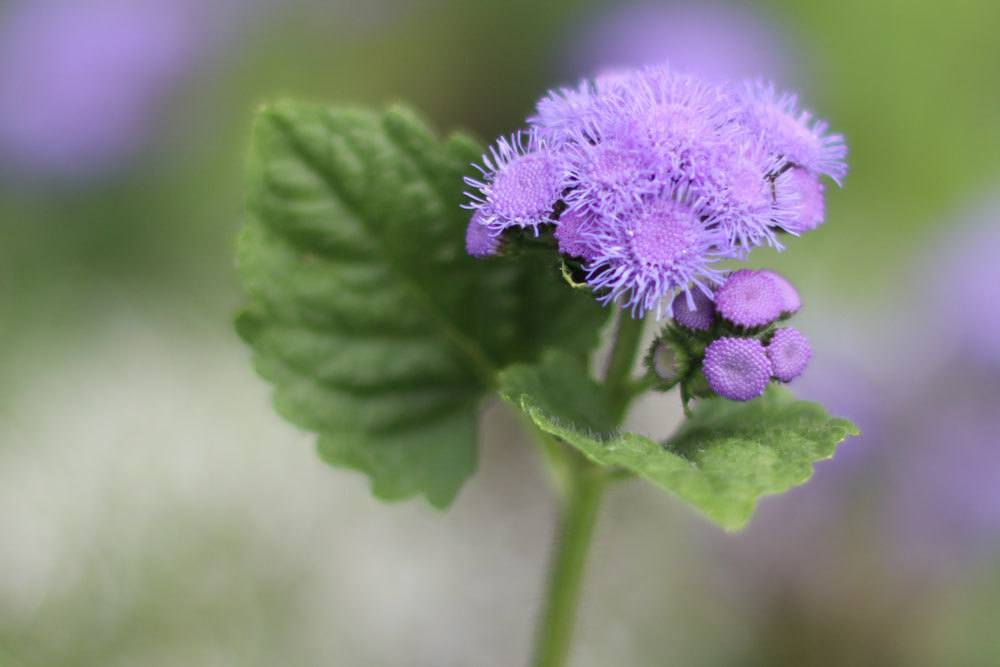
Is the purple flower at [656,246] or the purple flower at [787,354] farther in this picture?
the purple flower at [787,354]

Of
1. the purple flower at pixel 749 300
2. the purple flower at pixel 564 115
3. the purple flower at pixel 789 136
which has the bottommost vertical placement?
the purple flower at pixel 749 300

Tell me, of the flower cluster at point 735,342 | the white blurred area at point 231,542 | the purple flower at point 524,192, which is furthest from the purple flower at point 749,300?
the white blurred area at point 231,542

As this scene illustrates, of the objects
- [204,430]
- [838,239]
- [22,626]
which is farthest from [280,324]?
[838,239]

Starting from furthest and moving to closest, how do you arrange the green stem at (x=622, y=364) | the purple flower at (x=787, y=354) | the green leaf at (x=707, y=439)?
the green stem at (x=622, y=364) < the purple flower at (x=787, y=354) < the green leaf at (x=707, y=439)

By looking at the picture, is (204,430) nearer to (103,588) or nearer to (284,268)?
A: (103,588)

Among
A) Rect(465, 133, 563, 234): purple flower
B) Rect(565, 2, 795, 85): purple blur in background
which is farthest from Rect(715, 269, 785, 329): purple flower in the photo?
Rect(565, 2, 795, 85): purple blur in background

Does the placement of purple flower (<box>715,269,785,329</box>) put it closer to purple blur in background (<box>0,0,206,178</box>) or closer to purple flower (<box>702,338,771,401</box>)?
purple flower (<box>702,338,771,401</box>)

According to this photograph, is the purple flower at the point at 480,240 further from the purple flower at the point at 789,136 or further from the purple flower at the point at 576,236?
the purple flower at the point at 789,136
